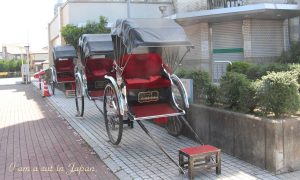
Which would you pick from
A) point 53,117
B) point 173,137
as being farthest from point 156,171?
point 53,117

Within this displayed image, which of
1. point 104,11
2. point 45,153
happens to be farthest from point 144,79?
point 104,11

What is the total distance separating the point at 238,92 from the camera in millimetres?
6688

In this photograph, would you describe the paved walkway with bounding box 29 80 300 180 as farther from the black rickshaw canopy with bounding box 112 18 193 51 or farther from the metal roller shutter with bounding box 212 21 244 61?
the metal roller shutter with bounding box 212 21 244 61

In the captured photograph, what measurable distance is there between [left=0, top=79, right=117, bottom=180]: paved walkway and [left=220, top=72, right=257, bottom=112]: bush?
2.42 meters

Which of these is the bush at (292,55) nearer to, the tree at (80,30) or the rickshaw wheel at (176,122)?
the tree at (80,30)

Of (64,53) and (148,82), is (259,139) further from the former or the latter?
(64,53)

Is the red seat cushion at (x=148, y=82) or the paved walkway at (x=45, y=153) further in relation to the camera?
the red seat cushion at (x=148, y=82)

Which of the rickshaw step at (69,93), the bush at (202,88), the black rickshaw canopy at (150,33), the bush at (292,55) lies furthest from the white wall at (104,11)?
the black rickshaw canopy at (150,33)

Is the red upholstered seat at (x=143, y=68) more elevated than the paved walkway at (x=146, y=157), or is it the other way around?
the red upholstered seat at (x=143, y=68)

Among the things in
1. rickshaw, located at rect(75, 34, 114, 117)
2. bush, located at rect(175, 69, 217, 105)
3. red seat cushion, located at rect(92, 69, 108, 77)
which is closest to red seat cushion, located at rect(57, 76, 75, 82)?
rickshaw, located at rect(75, 34, 114, 117)

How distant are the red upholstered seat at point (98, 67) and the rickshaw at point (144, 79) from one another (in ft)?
9.96

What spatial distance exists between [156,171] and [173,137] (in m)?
2.14

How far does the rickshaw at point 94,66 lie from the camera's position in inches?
426

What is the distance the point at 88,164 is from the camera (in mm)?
6543
